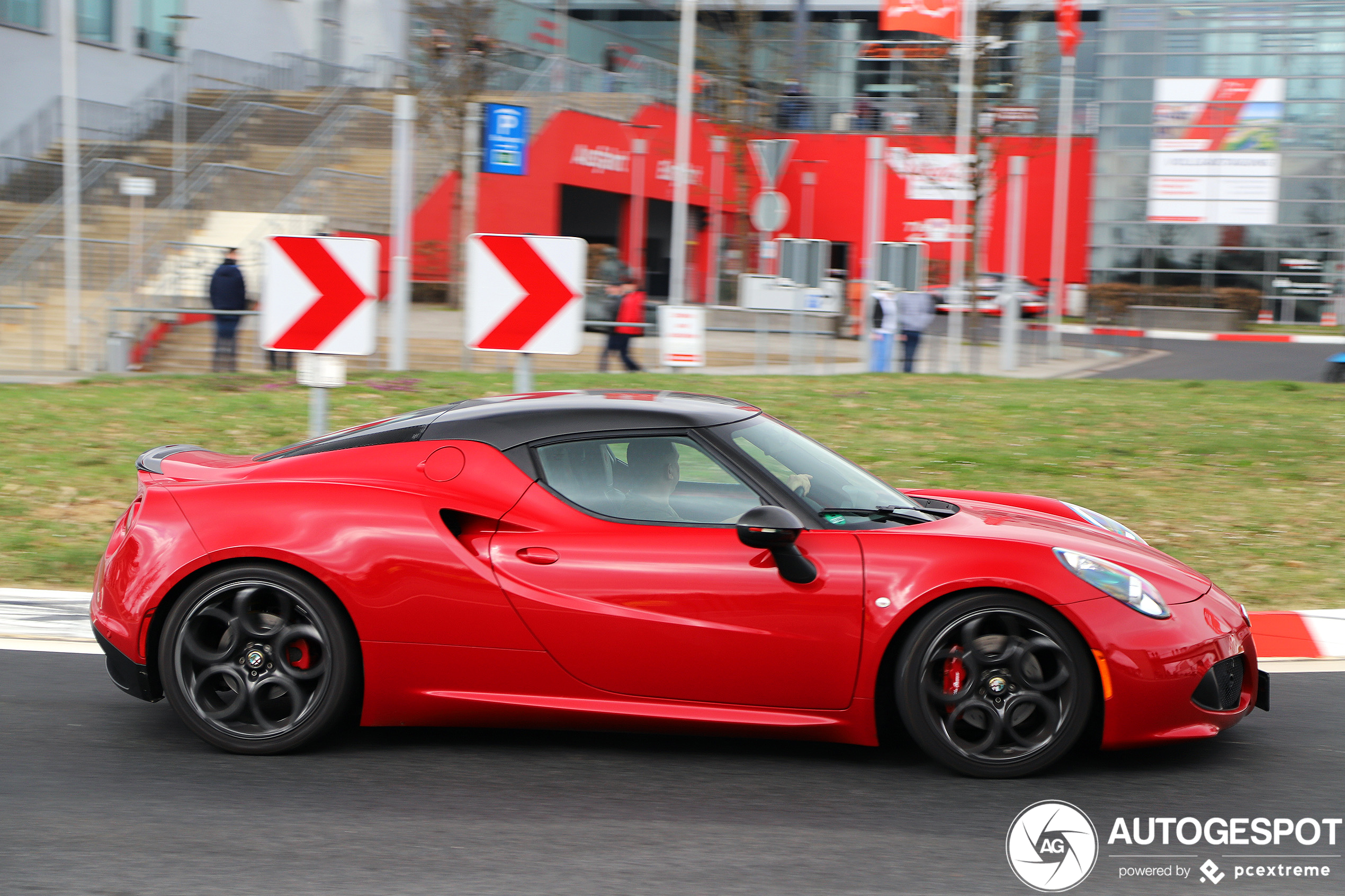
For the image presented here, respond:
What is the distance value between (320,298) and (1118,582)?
3806mm

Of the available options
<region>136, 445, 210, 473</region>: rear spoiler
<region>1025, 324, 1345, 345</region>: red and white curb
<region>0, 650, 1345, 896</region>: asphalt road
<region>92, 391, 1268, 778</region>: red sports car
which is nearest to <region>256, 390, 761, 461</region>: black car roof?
<region>92, 391, 1268, 778</region>: red sports car

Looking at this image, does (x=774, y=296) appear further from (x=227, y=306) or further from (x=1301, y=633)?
(x=1301, y=633)

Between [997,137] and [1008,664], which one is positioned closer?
[1008,664]

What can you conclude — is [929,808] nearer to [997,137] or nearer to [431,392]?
[431,392]

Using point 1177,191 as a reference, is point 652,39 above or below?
above

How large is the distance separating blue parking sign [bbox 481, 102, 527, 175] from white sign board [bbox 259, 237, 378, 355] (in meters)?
14.4

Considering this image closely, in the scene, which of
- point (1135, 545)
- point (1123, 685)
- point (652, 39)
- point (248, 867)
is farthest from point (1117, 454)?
point (652, 39)

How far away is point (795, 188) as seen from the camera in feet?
159

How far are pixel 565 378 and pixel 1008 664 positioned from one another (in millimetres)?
11021

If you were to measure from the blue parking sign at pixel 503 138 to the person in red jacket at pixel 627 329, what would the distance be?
271 cm

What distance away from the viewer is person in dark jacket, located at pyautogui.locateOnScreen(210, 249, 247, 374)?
1778cm

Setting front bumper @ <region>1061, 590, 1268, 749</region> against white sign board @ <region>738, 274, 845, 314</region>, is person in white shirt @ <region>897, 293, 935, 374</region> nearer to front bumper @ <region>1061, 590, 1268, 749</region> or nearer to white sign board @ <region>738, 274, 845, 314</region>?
white sign board @ <region>738, 274, 845, 314</region>

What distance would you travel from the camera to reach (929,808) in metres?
4.21

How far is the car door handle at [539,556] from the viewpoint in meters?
4.61
